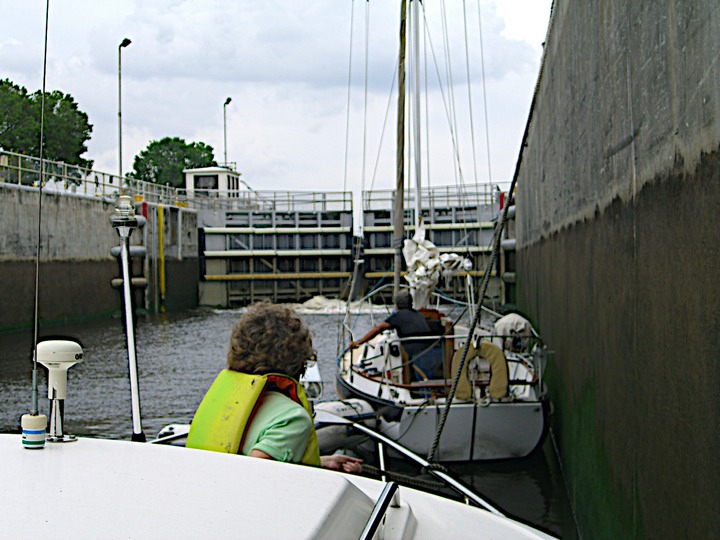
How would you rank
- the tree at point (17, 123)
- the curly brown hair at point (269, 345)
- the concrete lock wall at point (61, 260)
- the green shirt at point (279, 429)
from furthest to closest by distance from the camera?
the tree at point (17, 123) → the concrete lock wall at point (61, 260) → the curly brown hair at point (269, 345) → the green shirt at point (279, 429)

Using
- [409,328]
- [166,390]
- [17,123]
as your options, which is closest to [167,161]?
[17,123]

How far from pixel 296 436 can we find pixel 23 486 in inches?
38.9

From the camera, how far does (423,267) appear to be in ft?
35.0

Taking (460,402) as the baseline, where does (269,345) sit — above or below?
above

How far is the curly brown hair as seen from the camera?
2.74m

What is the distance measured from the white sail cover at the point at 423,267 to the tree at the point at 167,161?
6458 centimetres

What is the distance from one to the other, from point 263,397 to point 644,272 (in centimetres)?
182

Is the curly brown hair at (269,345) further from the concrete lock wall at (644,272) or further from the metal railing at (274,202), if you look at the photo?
the metal railing at (274,202)

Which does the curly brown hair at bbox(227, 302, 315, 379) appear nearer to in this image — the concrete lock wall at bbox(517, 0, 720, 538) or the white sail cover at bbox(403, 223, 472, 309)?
the concrete lock wall at bbox(517, 0, 720, 538)

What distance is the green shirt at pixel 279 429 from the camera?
101 inches

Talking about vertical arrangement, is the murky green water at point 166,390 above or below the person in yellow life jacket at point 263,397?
below

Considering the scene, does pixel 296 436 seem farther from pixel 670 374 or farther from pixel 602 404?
pixel 602 404

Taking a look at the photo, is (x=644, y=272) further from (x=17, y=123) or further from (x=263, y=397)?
(x=17, y=123)

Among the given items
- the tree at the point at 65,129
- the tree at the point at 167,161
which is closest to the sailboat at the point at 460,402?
the tree at the point at 65,129
